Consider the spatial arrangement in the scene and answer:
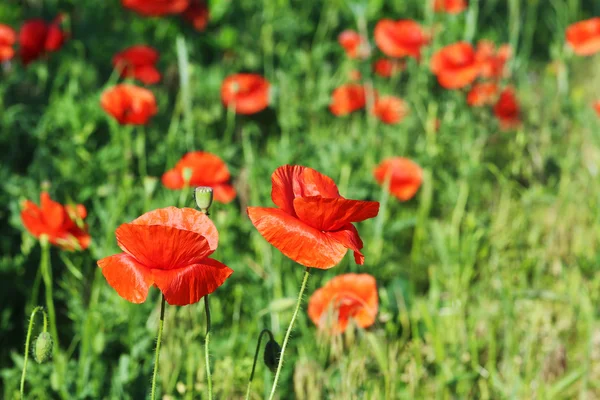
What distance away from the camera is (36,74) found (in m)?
3.19

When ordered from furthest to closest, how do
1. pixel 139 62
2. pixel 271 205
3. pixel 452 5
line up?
pixel 452 5 < pixel 139 62 < pixel 271 205

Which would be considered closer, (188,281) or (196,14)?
(188,281)

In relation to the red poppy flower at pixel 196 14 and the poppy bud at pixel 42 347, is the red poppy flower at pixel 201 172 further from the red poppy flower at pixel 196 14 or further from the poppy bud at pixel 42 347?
the red poppy flower at pixel 196 14

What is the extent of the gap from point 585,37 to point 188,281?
96.8 inches

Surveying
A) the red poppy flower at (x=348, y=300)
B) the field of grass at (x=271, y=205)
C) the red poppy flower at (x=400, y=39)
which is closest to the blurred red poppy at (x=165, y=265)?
the field of grass at (x=271, y=205)

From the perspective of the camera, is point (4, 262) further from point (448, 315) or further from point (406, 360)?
point (448, 315)

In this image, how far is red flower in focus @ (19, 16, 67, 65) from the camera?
2.65 metres

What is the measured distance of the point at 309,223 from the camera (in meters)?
1.05

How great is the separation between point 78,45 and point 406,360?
6.64 ft

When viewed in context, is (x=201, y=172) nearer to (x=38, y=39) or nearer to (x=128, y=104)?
(x=128, y=104)

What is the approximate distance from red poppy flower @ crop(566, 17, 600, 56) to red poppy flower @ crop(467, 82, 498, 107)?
0.37m

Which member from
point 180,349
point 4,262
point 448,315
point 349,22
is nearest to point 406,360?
point 448,315

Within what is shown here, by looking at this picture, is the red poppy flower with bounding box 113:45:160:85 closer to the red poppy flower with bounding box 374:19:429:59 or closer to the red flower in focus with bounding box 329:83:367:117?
the red flower in focus with bounding box 329:83:367:117

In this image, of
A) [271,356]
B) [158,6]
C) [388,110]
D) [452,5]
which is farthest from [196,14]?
[271,356]
